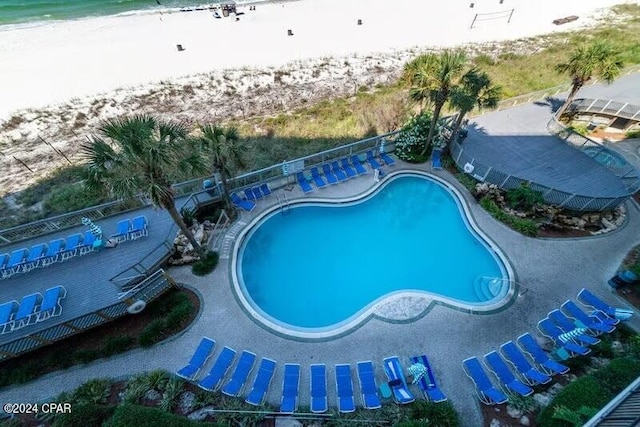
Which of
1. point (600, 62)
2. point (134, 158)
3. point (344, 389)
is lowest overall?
point (344, 389)

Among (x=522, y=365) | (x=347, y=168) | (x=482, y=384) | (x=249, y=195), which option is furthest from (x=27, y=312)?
(x=522, y=365)

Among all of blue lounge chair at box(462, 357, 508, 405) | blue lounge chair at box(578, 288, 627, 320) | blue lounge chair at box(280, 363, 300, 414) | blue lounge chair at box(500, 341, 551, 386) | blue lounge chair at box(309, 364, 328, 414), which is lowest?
blue lounge chair at box(309, 364, 328, 414)

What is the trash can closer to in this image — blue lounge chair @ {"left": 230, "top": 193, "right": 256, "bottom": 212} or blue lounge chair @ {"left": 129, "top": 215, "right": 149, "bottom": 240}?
blue lounge chair @ {"left": 230, "top": 193, "right": 256, "bottom": 212}

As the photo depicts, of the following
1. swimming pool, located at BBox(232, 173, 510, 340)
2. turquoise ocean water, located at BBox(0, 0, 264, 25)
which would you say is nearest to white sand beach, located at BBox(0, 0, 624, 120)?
turquoise ocean water, located at BBox(0, 0, 264, 25)

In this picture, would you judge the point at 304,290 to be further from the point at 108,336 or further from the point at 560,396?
the point at 560,396

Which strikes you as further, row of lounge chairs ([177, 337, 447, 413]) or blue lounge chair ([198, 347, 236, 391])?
blue lounge chair ([198, 347, 236, 391])

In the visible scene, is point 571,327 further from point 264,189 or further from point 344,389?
point 264,189
